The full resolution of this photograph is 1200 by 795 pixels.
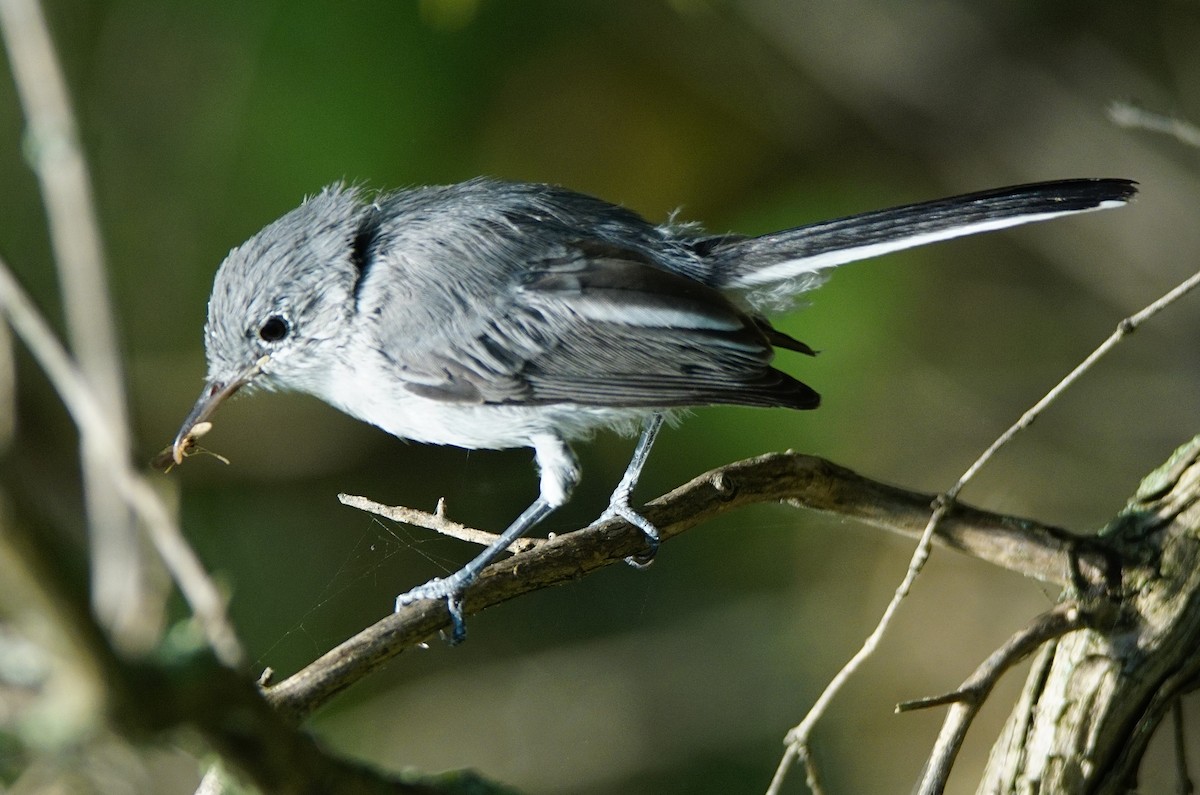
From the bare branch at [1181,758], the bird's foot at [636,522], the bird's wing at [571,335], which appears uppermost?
the bird's wing at [571,335]

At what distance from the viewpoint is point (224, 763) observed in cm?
80

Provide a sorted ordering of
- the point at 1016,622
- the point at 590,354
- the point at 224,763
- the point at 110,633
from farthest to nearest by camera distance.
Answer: the point at 1016,622
the point at 590,354
the point at 224,763
the point at 110,633

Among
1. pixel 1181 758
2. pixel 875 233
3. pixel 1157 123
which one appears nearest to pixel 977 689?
pixel 1181 758

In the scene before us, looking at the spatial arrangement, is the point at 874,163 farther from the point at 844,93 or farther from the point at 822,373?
the point at 822,373

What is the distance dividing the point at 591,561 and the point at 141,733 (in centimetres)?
99

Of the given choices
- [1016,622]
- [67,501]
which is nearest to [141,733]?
[67,501]

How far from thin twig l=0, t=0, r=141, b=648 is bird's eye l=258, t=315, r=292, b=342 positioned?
3.77 ft

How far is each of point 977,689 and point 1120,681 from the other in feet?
0.74

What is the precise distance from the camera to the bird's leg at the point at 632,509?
174 centimetres

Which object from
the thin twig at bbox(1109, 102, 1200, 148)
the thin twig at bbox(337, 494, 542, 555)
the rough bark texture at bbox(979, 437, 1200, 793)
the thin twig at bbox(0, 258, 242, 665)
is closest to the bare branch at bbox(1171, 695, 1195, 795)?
the rough bark texture at bbox(979, 437, 1200, 793)

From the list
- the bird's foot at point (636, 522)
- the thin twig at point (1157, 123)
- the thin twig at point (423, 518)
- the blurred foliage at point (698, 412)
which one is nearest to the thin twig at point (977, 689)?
the bird's foot at point (636, 522)

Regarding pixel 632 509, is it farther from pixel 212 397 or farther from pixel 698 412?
pixel 698 412

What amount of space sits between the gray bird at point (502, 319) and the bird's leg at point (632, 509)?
0.03 ft

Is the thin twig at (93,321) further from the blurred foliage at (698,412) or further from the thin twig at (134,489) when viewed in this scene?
the blurred foliage at (698,412)
